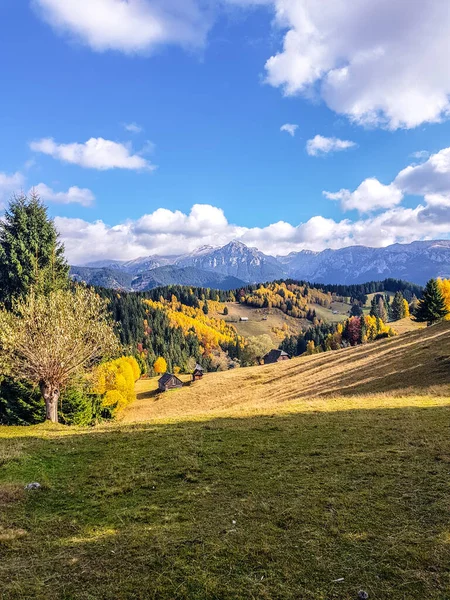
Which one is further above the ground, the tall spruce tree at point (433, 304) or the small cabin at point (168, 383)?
the tall spruce tree at point (433, 304)

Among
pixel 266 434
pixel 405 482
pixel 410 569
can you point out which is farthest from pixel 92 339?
pixel 410 569

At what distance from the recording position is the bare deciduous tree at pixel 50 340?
2889cm

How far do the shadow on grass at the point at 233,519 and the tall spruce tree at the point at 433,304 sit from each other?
92901mm

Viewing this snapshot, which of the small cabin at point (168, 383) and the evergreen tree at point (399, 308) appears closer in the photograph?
the small cabin at point (168, 383)

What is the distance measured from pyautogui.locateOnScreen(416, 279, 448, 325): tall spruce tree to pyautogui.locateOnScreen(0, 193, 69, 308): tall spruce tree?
9706 centimetres

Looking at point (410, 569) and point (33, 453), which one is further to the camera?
point (33, 453)

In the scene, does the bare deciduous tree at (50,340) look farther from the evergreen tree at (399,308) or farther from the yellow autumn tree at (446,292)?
the evergreen tree at (399,308)

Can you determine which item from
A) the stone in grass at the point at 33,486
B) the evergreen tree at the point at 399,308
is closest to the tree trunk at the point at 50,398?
the stone in grass at the point at 33,486

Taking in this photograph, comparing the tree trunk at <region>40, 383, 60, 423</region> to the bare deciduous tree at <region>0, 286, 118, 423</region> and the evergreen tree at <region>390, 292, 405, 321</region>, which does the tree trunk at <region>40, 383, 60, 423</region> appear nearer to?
the bare deciduous tree at <region>0, 286, 118, 423</region>

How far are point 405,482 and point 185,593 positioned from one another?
896 cm

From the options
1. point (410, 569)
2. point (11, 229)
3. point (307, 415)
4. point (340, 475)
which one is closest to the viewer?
point (410, 569)

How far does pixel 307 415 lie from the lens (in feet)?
86.9

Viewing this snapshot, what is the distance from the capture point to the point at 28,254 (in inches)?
1364

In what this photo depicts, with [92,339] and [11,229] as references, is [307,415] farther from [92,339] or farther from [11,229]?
[11,229]
